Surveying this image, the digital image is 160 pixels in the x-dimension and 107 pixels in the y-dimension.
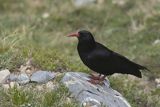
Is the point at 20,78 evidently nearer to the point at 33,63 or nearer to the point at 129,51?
the point at 33,63

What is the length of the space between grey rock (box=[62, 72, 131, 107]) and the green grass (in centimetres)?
48

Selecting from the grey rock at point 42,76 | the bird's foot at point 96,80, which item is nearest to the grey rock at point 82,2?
the bird's foot at point 96,80

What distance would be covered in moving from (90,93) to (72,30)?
19.3 ft

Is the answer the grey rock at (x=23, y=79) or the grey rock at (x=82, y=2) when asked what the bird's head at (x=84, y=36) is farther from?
the grey rock at (x=82, y=2)

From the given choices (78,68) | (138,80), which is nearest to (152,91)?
(138,80)

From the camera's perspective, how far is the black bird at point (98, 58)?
25.8 feet

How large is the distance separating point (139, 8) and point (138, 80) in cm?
428

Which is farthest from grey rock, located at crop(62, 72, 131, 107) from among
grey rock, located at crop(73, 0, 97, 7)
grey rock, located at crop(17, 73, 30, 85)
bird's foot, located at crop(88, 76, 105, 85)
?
grey rock, located at crop(73, 0, 97, 7)

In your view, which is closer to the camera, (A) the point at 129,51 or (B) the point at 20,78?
(B) the point at 20,78

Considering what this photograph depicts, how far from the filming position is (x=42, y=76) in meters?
8.01

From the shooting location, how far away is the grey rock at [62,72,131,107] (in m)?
7.52

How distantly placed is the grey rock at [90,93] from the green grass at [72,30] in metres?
0.48

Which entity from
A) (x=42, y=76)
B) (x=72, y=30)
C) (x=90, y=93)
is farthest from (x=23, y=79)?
(x=72, y=30)

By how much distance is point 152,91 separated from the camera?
31.0ft
